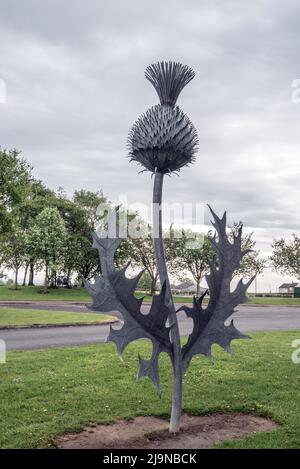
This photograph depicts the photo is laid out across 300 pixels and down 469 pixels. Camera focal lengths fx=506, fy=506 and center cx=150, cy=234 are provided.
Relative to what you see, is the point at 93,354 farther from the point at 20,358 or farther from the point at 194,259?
the point at 194,259

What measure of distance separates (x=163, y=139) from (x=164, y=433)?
11.1ft

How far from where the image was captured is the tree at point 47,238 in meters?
42.2

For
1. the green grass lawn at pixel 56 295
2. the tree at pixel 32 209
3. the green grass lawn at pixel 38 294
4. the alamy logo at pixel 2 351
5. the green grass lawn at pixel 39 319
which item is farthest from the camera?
the tree at pixel 32 209

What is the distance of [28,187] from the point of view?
23125 mm

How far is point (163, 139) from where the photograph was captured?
5.59 m

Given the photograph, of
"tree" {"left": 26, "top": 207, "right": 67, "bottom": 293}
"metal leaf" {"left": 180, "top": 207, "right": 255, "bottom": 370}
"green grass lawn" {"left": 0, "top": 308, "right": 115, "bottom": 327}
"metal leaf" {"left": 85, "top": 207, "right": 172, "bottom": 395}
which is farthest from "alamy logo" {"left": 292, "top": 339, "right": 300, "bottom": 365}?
"tree" {"left": 26, "top": 207, "right": 67, "bottom": 293}

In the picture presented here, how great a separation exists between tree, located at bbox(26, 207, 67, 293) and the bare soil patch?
36.5 m

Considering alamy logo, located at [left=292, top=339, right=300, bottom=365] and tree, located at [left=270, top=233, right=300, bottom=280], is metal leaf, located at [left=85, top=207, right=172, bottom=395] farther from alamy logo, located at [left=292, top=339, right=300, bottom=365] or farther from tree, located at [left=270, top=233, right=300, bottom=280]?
tree, located at [left=270, top=233, right=300, bottom=280]

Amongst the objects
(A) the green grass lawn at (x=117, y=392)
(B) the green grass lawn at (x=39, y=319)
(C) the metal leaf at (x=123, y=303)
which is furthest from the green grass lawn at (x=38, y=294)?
(C) the metal leaf at (x=123, y=303)

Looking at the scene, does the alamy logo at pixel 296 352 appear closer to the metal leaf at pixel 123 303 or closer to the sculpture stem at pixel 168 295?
the sculpture stem at pixel 168 295

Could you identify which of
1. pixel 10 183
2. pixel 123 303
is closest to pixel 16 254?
pixel 10 183

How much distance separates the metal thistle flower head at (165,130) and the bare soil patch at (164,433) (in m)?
3.06

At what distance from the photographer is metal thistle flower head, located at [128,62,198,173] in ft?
18.4

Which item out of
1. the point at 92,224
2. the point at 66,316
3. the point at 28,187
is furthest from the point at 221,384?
the point at 92,224
